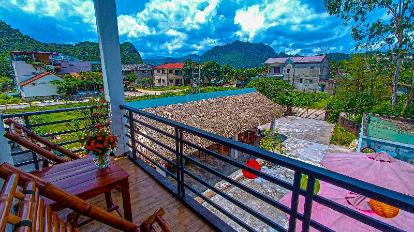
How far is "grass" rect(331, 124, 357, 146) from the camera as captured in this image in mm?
14637

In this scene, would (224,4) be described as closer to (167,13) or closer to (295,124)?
(167,13)

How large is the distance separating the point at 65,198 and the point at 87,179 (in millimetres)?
862

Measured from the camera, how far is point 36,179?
1223 millimetres

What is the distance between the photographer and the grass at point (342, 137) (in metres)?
14.6

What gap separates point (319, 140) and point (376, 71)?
11.0 meters

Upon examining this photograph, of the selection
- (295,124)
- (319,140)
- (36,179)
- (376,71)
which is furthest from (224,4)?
(376,71)

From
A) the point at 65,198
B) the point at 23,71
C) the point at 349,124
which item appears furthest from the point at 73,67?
the point at 65,198

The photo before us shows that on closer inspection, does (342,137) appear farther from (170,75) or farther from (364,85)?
(170,75)

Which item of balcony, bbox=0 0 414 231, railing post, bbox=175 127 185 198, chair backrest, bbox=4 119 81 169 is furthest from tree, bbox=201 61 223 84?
railing post, bbox=175 127 185 198

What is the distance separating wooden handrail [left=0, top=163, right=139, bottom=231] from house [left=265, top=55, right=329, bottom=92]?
4447cm

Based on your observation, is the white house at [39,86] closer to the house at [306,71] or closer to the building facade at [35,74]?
the building facade at [35,74]

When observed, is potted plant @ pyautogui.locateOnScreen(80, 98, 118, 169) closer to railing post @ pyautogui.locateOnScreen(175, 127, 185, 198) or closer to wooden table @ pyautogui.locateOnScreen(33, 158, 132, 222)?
wooden table @ pyautogui.locateOnScreen(33, 158, 132, 222)

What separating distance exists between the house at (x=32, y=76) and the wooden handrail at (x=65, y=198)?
44.9 meters

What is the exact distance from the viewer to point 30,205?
101 centimetres
